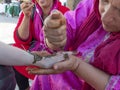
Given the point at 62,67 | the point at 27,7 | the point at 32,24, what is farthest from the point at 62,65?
the point at 32,24

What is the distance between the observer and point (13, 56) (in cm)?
79

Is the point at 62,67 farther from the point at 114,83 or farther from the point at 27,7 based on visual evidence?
the point at 27,7

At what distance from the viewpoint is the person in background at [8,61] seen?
765 mm

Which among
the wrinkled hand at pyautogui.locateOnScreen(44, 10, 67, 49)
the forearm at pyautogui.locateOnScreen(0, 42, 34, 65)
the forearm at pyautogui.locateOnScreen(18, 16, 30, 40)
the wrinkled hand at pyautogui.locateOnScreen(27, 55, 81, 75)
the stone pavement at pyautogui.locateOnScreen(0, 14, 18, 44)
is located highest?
the wrinkled hand at pyautogui.locateOnScreen(44, 10, 67, 49)

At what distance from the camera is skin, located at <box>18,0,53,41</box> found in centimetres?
168

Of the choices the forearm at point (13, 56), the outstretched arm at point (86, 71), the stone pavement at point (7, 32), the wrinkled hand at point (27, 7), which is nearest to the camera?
the forearm at point (13, 56)

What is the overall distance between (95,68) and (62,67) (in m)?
0.10

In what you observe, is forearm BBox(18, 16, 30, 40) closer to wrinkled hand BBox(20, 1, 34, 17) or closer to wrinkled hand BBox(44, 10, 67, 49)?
wrinkled hand BBox(20, 1, 34, 17)

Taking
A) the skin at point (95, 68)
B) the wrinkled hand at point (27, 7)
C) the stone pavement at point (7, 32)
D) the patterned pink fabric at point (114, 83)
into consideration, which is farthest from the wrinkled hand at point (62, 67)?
the stone pavement at point (7, 32)

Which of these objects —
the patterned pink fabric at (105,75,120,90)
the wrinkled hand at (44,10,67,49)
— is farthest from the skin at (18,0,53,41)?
the patterned pink fabric at (105,75,120,90)

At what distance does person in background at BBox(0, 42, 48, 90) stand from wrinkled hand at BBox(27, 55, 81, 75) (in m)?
0.03

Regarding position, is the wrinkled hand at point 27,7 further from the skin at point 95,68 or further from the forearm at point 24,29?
the skin at point 95,68

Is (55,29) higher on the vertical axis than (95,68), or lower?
higher

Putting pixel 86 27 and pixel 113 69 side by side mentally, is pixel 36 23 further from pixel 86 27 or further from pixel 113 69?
pixel 113 69
